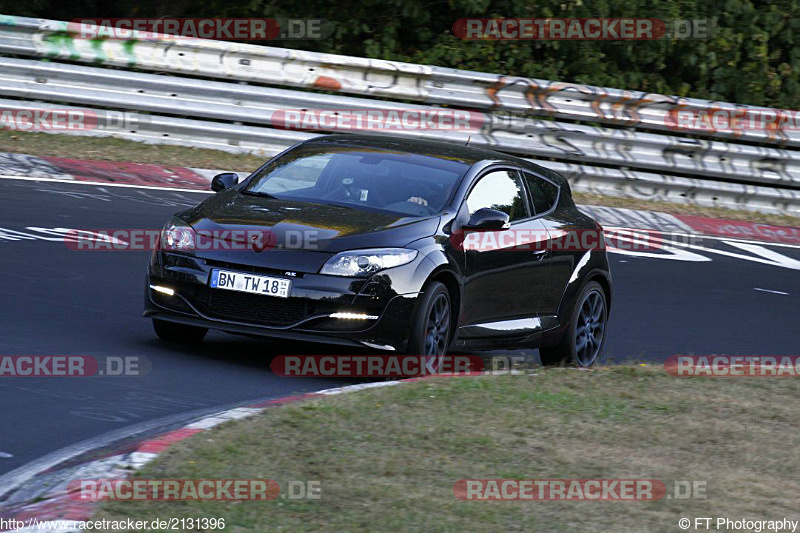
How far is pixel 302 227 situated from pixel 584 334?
2.82 metres

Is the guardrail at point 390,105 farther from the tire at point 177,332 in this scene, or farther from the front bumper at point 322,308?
the front bumper at point 322,308

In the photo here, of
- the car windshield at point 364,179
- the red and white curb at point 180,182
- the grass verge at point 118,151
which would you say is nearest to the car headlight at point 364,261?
the car windshield at point 364,179

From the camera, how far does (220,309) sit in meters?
8.66

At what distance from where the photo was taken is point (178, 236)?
895cm

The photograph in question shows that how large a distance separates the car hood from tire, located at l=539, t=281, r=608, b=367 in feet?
6.03

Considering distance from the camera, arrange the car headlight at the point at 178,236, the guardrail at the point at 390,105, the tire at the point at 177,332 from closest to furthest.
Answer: the car headlight at the point at 178,236, the tire at the point at 177,332, the guardrail at the point at 390,105

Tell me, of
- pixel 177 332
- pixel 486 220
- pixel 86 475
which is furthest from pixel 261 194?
pixel 86 475

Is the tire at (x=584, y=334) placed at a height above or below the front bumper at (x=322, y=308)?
below

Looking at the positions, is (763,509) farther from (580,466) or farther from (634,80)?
(634,80)

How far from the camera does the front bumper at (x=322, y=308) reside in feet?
28.0

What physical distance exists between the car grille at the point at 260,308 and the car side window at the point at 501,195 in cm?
154

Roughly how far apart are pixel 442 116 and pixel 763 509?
11.9 metres

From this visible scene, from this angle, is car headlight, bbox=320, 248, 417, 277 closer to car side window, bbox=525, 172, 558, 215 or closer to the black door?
the black door

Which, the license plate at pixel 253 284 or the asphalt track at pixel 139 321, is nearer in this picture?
the asphalt track at pixel 139 321
